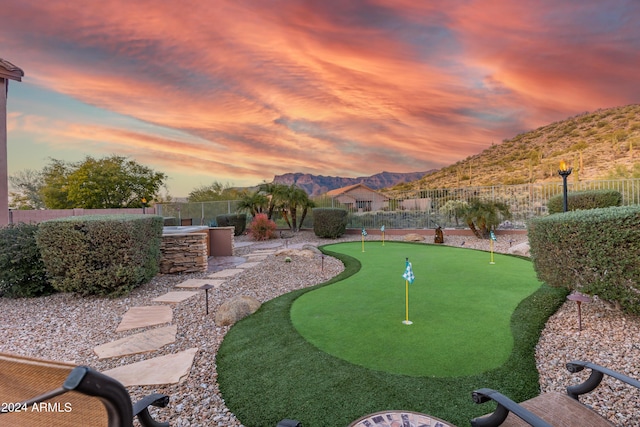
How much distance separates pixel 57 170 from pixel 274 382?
102ft

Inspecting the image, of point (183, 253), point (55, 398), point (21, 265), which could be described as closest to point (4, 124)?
point (21, 265)

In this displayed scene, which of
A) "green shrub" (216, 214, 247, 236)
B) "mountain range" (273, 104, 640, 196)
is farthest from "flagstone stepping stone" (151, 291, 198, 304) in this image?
"mountain range" (273, 104, 640, 196)

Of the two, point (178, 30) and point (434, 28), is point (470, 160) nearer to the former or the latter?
point (434, 28)

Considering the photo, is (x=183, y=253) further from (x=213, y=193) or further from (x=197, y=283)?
(x=213, y=193)

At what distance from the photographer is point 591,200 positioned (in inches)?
375

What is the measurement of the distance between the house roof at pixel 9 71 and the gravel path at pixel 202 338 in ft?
21.8

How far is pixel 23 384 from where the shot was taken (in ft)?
3.46

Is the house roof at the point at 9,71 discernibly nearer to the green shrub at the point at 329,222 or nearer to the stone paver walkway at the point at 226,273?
the stone paver walkway at the point at 226,273

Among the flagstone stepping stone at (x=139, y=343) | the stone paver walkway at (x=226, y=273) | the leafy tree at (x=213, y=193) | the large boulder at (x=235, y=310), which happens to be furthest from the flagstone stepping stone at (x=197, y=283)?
the leafy tree at (x=213, y=193)

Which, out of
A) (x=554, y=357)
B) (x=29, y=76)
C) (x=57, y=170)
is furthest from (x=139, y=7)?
(x=57, y=170)

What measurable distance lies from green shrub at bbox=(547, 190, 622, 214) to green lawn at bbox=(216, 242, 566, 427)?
852 centimetres

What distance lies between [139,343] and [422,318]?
358 cm

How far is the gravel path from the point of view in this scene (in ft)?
7.63

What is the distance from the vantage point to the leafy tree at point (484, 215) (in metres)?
12.0
